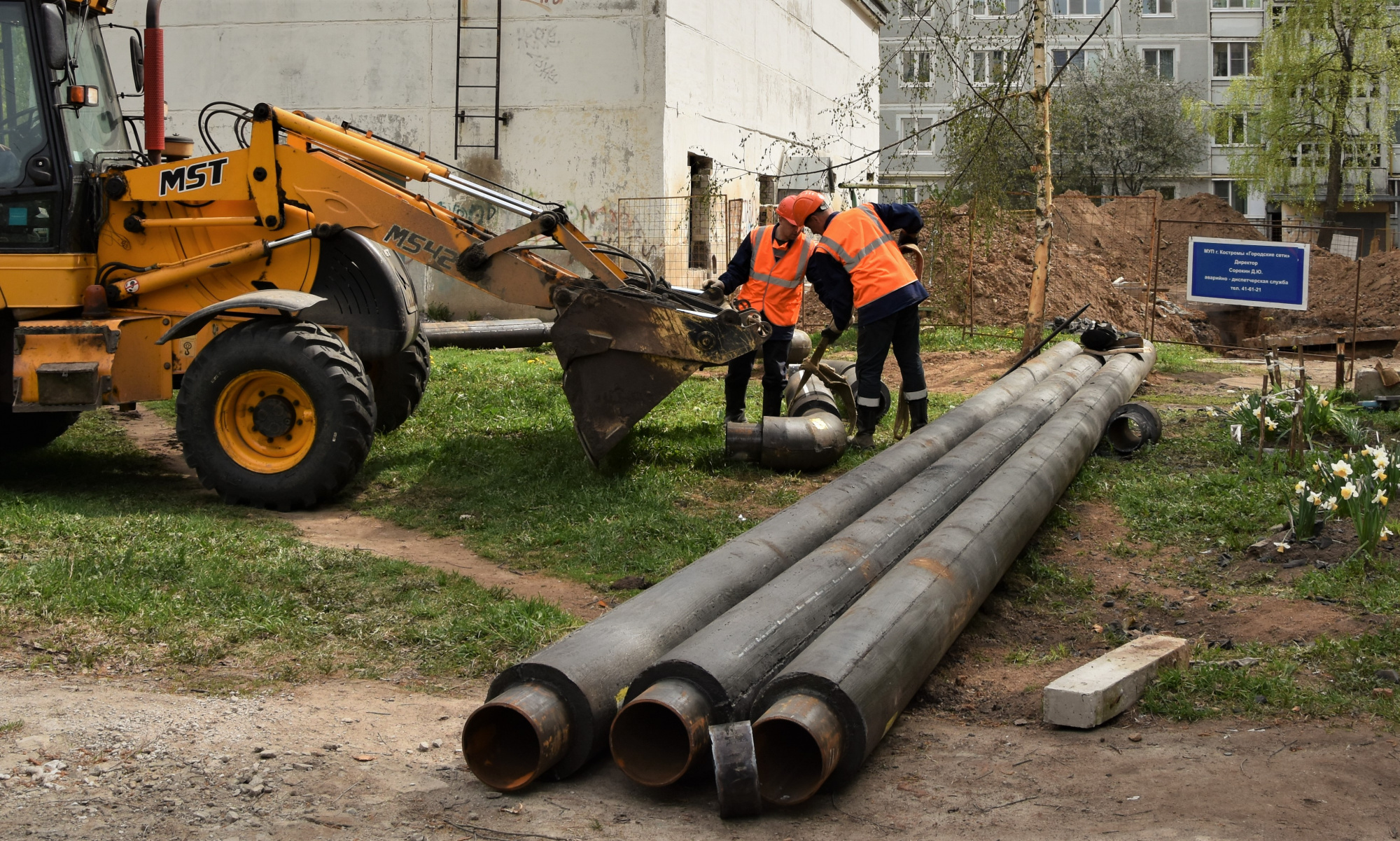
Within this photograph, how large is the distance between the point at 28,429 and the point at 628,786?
760 centimetres

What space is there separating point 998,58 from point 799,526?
1068 cm

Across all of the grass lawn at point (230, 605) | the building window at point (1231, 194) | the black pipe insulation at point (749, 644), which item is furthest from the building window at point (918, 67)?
the building window at point (1231, 194)

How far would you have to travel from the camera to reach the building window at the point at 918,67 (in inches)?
565

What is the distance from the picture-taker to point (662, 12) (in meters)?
18.9

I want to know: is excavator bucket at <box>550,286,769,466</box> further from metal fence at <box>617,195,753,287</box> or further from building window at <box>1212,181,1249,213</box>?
building window at <box>1212,181,1249,213</box>

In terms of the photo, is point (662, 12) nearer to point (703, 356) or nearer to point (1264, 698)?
point (703, 356)

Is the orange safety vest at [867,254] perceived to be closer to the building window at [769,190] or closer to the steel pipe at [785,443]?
the steel pipe at [785,443]

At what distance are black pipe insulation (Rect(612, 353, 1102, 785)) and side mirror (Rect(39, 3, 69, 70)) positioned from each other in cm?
564

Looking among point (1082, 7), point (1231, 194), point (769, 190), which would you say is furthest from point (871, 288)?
point (1082, 7)

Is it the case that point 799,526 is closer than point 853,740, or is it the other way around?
point 853,740

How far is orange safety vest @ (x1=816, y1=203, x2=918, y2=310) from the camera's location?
9.08 metres

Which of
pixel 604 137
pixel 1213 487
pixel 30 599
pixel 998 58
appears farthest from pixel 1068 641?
pixel 604 137

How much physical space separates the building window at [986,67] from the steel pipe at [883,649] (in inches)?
359

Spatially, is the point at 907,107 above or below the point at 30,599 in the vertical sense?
above
